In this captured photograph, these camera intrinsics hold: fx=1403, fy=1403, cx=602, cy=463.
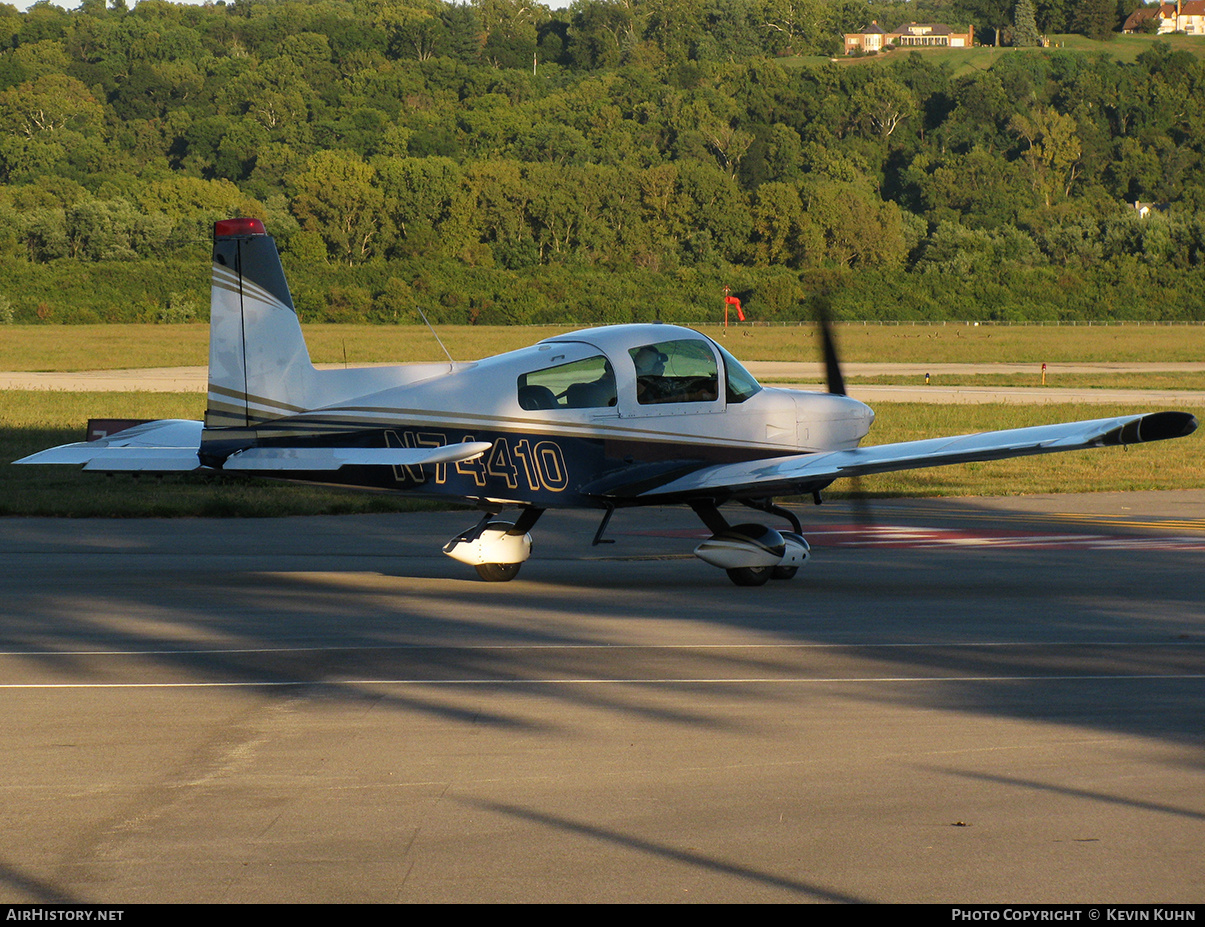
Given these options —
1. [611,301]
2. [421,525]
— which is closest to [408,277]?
[611,301]

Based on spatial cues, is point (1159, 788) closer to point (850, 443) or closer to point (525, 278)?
point (850, 443)

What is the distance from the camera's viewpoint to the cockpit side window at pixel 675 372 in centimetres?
1377

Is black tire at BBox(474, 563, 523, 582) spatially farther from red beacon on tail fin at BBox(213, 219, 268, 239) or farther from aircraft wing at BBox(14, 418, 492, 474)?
red beacon on tail fin at BBox(213, 219, 268, 239)

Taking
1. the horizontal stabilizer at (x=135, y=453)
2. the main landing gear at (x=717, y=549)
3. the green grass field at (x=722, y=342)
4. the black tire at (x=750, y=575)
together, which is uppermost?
the horizontal stabilizer at (x=135, y=453)

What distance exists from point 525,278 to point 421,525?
89.7 m

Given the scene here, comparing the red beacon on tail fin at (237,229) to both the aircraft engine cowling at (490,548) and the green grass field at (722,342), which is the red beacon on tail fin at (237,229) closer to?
the aircraft engine cowling at (490,548)

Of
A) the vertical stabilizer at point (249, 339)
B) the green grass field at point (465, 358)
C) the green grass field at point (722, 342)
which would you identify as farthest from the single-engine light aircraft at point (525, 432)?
the green grass field at point (722, 342)

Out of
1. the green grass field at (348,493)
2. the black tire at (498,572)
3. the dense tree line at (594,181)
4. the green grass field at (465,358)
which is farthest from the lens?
the dense tree line at (594,181)

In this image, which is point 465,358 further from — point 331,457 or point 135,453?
point 331,457

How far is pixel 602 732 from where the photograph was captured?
26.7 feet

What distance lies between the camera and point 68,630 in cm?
1132

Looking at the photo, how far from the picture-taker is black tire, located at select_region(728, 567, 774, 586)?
1373 cm

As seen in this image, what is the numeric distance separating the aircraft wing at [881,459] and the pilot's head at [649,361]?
108 cm

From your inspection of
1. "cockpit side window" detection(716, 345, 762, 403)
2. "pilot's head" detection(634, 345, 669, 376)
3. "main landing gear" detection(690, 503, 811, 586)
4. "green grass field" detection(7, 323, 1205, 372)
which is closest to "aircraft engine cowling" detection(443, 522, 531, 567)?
"main landing gear" detection(690, 503, 811, 586)
